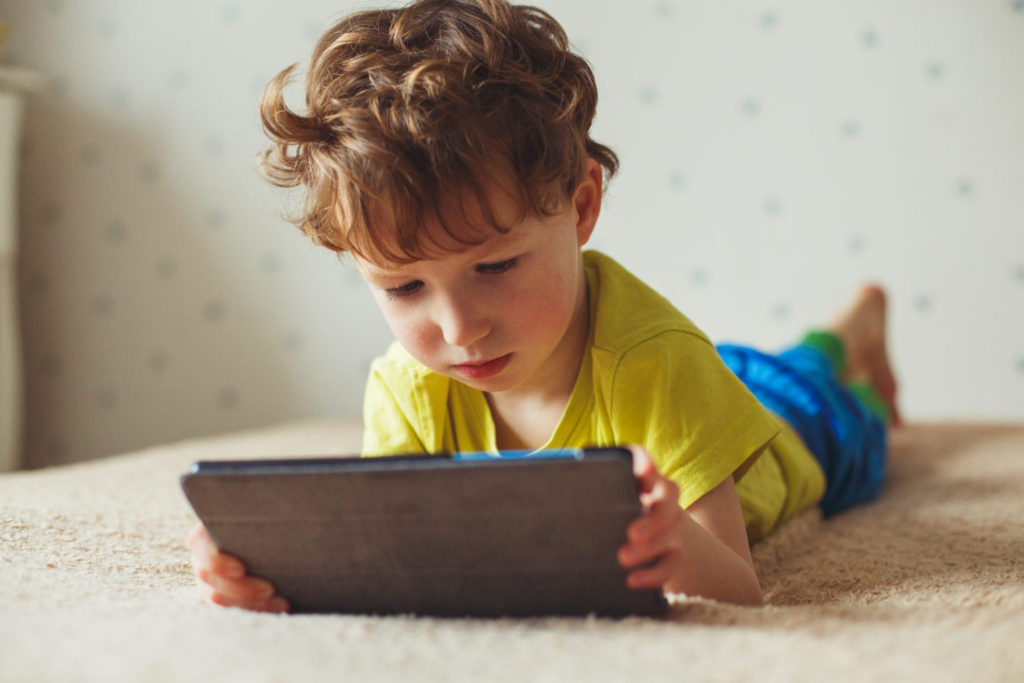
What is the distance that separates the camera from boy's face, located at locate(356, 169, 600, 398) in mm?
722

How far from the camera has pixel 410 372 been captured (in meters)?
0.94

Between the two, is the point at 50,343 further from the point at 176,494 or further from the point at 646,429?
the point at 646,429

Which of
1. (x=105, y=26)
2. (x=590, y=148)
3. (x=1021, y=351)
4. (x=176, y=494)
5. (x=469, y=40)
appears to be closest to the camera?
(x=469, y=40)

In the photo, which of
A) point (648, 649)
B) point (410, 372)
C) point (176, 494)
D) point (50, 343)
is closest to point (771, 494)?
point (410, 372)

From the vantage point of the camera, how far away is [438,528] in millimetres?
560

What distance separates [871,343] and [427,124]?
118 centimetres

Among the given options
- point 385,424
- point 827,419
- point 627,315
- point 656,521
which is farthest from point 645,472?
point 827,419

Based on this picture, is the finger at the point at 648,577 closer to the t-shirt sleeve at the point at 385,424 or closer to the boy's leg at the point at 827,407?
the t-shirt sleeve at the point at 385,424

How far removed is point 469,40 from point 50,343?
72.0 inches

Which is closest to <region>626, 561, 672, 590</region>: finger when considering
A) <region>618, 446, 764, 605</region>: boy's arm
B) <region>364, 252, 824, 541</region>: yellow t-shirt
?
<region>618, 446, 764, 605</region>: boy's arm

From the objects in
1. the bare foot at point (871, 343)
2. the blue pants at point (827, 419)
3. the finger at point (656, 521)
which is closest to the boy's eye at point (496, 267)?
the finger at point (656, 521)

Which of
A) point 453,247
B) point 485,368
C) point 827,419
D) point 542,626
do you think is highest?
point 453,247

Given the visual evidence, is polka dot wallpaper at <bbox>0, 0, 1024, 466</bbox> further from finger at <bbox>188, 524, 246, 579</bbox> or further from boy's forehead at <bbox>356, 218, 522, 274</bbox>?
finger at <bbox>188, 524, 246, 579</bbox>

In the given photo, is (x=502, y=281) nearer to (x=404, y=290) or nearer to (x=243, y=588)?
(x=404, y=290)
